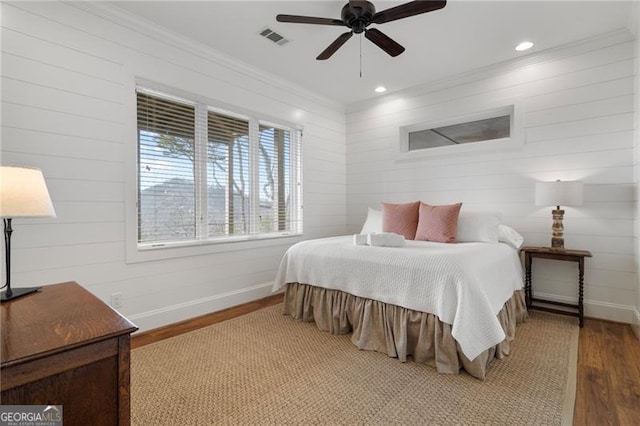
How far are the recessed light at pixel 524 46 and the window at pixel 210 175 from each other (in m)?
2.62

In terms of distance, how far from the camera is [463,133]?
387cm

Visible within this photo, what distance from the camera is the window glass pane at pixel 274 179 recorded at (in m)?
3.82

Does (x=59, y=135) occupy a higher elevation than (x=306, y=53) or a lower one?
lower

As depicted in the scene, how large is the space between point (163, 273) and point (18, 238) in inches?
41.0

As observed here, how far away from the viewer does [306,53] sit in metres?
3.25

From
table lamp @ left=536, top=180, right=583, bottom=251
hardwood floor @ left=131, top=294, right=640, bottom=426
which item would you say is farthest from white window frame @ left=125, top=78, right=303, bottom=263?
table lamp @ left=536, top=180, right=583, bottom=251

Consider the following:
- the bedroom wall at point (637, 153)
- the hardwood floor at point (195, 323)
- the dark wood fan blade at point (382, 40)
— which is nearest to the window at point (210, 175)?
the hardwood floor at point (195, 323)

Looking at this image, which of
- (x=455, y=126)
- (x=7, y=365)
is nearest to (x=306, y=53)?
(x=455, y=126)

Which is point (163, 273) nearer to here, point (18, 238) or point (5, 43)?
point (18, 238)

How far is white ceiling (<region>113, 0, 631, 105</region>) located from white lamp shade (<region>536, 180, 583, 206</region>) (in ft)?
4.64

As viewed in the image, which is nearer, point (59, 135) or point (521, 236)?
point (59, 135)

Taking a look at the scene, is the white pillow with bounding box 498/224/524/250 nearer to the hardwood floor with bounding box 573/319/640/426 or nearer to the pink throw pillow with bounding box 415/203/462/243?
the pink throw pillow with bounding box 415/203/462/243

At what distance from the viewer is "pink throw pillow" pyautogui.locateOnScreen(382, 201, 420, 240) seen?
3.37 m

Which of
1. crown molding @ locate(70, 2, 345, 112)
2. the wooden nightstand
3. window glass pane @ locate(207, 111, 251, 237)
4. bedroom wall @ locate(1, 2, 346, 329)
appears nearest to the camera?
bedroom wall @ locate(1, 2, 346, 329)
